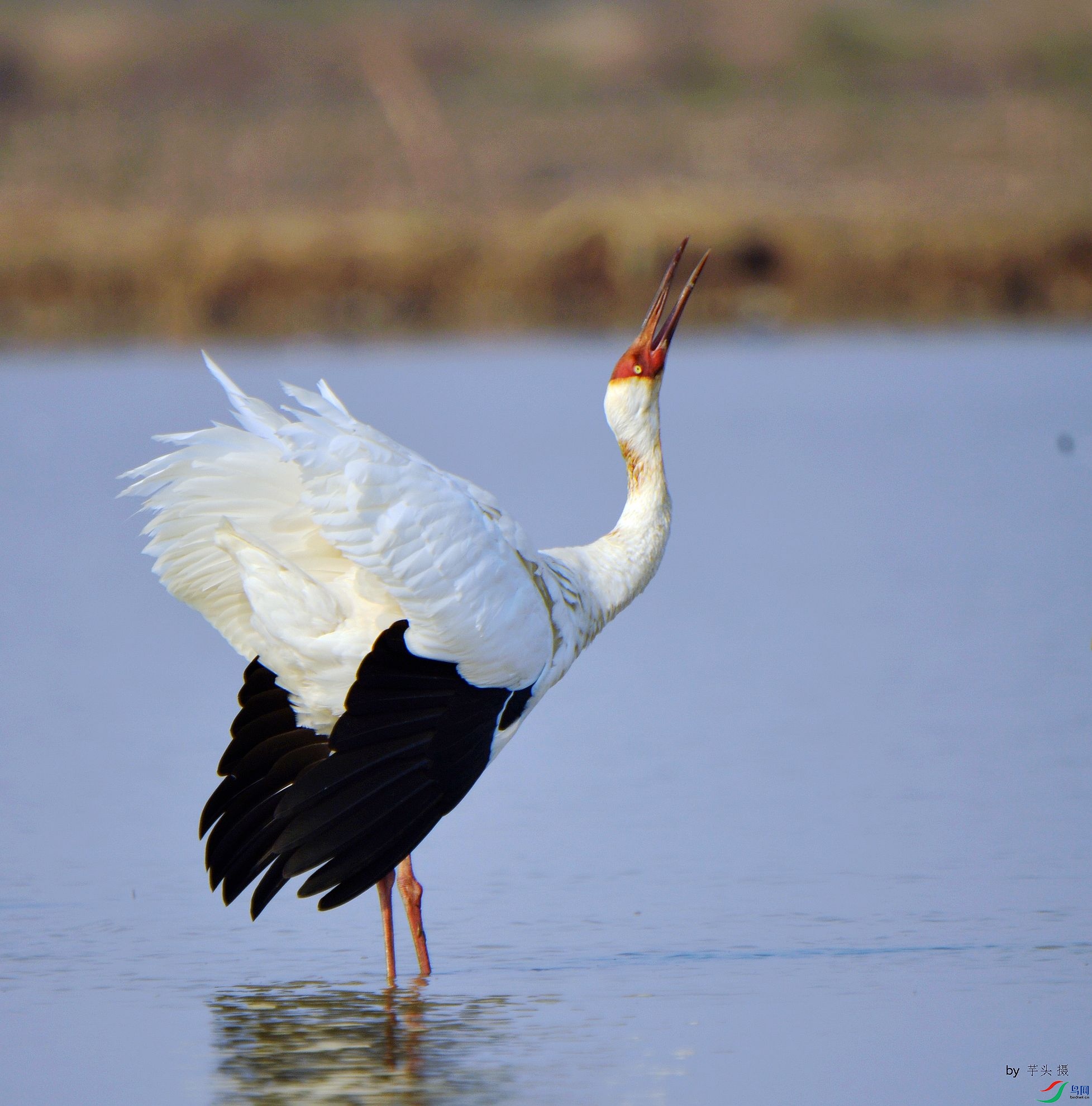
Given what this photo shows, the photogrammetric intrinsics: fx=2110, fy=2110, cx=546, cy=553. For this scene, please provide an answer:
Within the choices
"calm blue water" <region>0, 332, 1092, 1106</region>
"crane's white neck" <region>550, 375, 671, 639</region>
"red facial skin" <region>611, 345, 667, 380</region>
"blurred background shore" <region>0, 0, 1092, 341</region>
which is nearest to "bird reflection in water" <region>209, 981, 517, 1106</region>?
"calm blue water" <region>0, 332, 1092, 1106</region>

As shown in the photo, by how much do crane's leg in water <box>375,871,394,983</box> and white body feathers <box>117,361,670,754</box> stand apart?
1.62 feet

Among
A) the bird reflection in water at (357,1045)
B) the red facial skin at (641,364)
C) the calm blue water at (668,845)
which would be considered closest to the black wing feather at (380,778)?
the bird reflection in water at (357,1045)

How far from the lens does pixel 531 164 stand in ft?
131

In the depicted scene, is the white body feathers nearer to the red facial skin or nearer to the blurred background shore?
the red facial skin

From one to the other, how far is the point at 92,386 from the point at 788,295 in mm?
9991

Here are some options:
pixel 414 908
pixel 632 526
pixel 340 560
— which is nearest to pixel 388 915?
pixel 414 908

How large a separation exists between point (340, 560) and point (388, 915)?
1.07 metres

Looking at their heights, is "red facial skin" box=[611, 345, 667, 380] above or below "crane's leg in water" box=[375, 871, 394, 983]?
above

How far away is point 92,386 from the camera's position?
68.1 feet

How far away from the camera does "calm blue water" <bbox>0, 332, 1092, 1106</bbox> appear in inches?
217

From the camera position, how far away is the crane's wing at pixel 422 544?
585cm

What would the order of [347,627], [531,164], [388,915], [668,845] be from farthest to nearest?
[531,164]
[668,845]
[388,915]
[347,627]

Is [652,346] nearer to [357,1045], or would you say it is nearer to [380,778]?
[380,778]

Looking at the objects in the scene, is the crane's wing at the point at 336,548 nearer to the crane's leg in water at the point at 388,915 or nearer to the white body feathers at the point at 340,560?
the white body feathers at the point at 340,560
